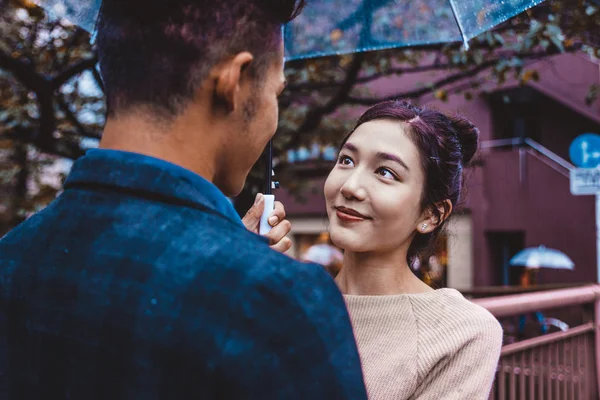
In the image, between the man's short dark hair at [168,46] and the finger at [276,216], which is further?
the finger at [276,216]

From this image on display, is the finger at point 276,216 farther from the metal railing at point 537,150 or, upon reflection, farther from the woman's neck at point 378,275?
the metal railing at point 537,150

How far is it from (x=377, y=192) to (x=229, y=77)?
0.85 metres

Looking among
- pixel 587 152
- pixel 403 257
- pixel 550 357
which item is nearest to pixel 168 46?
pixel 403 257

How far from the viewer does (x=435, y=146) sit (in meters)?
1.75

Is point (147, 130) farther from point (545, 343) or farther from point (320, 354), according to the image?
point (545, 343)

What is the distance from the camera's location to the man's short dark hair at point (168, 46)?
86 centimetres

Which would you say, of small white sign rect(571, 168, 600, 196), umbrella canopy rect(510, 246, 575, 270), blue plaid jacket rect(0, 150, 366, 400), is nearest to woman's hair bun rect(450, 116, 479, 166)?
blue plaid jacket rect(0, 150, 366, 400)

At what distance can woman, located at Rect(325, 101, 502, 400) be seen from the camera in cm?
149

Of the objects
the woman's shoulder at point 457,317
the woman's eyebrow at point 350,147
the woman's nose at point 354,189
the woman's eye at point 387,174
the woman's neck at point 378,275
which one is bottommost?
the woman's shoulder at point 457,317

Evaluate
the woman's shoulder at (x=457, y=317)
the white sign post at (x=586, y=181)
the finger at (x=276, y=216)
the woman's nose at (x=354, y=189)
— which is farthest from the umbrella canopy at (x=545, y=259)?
the finger at (x=276, y=216)

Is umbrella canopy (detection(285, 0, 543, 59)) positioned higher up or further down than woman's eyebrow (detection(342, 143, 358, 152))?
higher up

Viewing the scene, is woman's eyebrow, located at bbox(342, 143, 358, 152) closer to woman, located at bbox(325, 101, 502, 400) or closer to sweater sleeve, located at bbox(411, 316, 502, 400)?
woman, located at bbox(325, 101, 502, 400)

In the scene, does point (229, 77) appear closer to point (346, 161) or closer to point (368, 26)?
point (346, 161)

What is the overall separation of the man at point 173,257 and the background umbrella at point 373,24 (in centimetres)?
163
